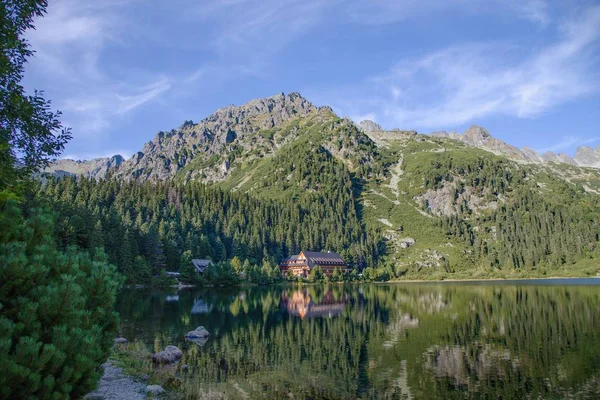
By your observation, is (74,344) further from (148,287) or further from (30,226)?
(148,287)

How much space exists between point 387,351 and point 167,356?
58.8 ft

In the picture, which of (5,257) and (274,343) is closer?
(5,257)

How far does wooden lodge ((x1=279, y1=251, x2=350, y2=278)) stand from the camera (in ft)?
568

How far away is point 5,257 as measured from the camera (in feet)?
37.0

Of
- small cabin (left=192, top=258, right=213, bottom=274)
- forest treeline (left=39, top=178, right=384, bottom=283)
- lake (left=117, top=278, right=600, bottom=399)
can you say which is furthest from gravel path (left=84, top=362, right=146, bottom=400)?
small cabin (left=192, top=258, right=213, bottom=274)

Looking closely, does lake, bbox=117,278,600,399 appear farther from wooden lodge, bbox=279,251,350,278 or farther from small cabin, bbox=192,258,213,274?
wooden lodge, bbox=279,251,350,278

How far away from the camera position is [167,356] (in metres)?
29.4

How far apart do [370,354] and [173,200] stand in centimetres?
15756

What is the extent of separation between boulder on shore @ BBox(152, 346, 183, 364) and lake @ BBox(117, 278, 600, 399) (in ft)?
2.10

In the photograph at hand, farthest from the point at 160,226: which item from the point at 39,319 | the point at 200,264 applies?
the point at 39,319

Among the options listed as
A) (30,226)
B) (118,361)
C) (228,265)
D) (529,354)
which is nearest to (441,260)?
(228,265)

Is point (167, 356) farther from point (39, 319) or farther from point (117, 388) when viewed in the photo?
point (39, 319)

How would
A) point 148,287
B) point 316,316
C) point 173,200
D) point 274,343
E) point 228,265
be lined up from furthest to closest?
point 173,200 < point 228,265 < point 148,287 < point 316,316 < point 274,343

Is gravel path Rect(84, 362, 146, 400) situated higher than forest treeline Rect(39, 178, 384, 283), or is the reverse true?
forest treeline Rect(39, 178, 384, 283)
